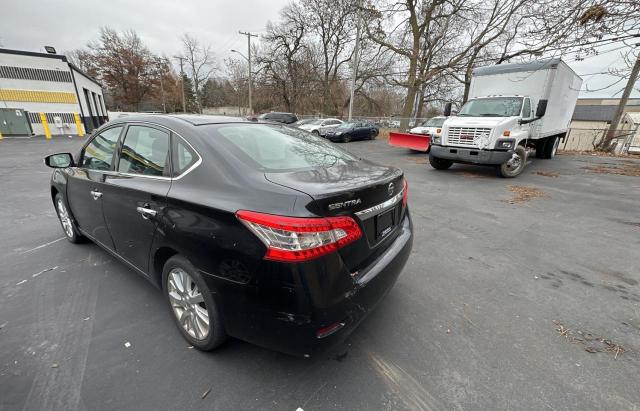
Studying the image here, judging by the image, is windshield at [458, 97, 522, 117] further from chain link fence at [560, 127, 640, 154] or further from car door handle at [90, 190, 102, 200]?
chain link fence at [560, 127, 640, 154]

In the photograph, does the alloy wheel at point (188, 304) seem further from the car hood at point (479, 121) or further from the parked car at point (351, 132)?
the parked car at point (351, 132)

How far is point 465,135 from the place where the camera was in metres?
7.94

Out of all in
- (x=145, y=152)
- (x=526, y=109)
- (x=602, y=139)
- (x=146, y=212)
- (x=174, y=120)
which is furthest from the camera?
(x=602, y=139)

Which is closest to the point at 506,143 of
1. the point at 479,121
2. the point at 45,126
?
the point at 479,121

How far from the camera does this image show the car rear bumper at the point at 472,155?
756cm

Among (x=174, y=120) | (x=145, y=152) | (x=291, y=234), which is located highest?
(x=174, y=120)

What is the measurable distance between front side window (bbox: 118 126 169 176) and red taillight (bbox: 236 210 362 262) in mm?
1029

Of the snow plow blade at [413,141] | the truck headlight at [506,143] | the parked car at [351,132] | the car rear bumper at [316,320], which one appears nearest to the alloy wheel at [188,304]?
the car rear bumper at [316,320]

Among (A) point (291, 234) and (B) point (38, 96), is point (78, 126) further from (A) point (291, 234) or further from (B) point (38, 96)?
(A) point (291, 234)

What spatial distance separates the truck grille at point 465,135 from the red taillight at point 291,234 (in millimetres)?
7681

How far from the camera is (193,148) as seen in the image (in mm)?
1989

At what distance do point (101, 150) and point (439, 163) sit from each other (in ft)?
29.6

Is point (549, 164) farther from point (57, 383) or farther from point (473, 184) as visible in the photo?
point (57, 383)

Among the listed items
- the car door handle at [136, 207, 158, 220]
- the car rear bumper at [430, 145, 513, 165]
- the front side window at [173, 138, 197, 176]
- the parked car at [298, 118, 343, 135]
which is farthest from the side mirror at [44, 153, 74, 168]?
the parked car at [298, 118, 343, 135]
